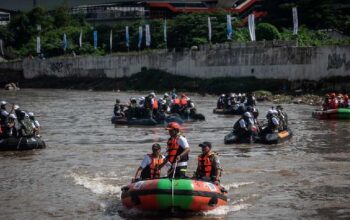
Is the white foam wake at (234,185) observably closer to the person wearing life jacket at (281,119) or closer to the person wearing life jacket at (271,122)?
the person wearing life jacket at (271,122)

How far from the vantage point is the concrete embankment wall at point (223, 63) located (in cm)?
5503

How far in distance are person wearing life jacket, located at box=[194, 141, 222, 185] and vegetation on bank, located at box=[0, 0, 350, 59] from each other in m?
43.2

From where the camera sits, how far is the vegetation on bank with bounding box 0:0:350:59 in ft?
245

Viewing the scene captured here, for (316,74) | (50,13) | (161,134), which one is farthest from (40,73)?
(161,134)

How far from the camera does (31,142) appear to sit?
89.5ft

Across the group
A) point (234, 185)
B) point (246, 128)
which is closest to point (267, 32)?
point (246, 128)

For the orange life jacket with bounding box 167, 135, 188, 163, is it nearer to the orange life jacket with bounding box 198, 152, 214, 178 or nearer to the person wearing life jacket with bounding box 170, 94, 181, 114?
the orange life jacket with bounding box 198, 152, 214, 178

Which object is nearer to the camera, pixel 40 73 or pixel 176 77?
pixel 176 77

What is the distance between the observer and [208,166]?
1691 centimetres

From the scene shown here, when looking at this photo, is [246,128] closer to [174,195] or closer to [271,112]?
[271,112]

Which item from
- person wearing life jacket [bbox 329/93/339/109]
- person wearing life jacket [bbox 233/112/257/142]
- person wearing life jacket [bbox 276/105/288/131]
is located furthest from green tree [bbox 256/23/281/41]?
person wearing life jacket [bbox 233/112/257/142]

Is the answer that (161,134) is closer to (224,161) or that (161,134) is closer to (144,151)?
(144,151)

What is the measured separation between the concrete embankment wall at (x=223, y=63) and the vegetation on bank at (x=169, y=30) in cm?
401

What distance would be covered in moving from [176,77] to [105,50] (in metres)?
23.3
